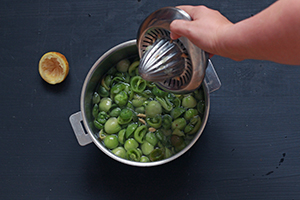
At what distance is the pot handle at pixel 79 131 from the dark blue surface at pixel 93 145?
0.31ft

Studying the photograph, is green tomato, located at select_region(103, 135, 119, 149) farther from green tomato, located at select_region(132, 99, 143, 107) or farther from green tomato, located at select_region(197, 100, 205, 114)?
green tomato, located at select_region(197, 100, 205, 114)

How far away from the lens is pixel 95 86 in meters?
0.80

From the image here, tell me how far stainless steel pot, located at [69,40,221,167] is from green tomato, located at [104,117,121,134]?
4 centimetres

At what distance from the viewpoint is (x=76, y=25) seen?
2.84ft

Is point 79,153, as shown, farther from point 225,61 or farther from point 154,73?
point 225,61

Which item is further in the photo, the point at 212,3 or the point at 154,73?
the point at 212,3

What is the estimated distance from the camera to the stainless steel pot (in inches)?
26.5

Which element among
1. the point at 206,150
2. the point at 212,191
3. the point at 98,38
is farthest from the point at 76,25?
the point at 212,191

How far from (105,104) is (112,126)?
0.07 metres

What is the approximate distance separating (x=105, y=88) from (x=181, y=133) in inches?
10.9

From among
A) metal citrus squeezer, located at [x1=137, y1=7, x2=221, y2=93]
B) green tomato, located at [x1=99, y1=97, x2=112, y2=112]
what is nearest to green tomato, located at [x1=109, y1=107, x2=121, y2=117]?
green tomato, located at [x1=99, y1=97, x2=112, y2=112]

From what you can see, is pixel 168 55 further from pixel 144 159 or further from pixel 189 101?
pixel 144 159

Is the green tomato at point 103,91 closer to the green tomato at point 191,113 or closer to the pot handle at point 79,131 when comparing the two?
the pot handle at point 79,131

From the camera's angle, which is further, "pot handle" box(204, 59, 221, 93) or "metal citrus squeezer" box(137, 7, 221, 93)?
"pot handle" box(204, 59, 221, 93)
